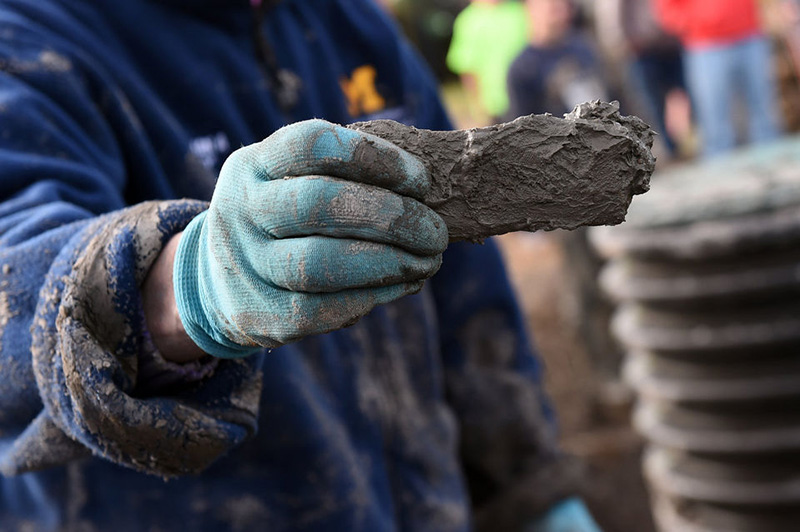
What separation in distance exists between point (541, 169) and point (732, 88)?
449cm

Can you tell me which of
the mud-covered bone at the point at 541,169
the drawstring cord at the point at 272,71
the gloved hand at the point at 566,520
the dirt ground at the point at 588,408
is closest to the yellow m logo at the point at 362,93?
the drawstring cord at the point at 272,71

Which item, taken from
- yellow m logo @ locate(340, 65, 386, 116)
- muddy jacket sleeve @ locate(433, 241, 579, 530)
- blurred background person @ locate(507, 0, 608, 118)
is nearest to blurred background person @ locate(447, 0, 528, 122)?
blurred background person @ locate(507, 0, 608, 118)

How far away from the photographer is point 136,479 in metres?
1.42

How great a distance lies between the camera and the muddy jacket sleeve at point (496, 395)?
1.99 meters

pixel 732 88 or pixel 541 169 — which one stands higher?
pixel 541 169

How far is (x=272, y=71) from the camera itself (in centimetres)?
161

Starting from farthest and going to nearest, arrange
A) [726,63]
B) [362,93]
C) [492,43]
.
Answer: [492,43] < [726,63] < [362,93]

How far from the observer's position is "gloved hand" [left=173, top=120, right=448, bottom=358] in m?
0.94

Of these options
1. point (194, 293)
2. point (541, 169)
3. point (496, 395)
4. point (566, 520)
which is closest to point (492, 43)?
point (496, 395)

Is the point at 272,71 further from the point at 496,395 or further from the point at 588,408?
the point at 588,408

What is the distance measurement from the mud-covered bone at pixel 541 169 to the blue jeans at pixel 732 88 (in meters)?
4.30

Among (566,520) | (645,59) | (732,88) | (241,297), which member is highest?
(241,297)

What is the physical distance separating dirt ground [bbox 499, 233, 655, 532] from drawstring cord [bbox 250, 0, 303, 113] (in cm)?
190

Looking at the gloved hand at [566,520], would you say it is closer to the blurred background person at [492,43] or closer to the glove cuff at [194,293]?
the glove cuff at [194,293]
